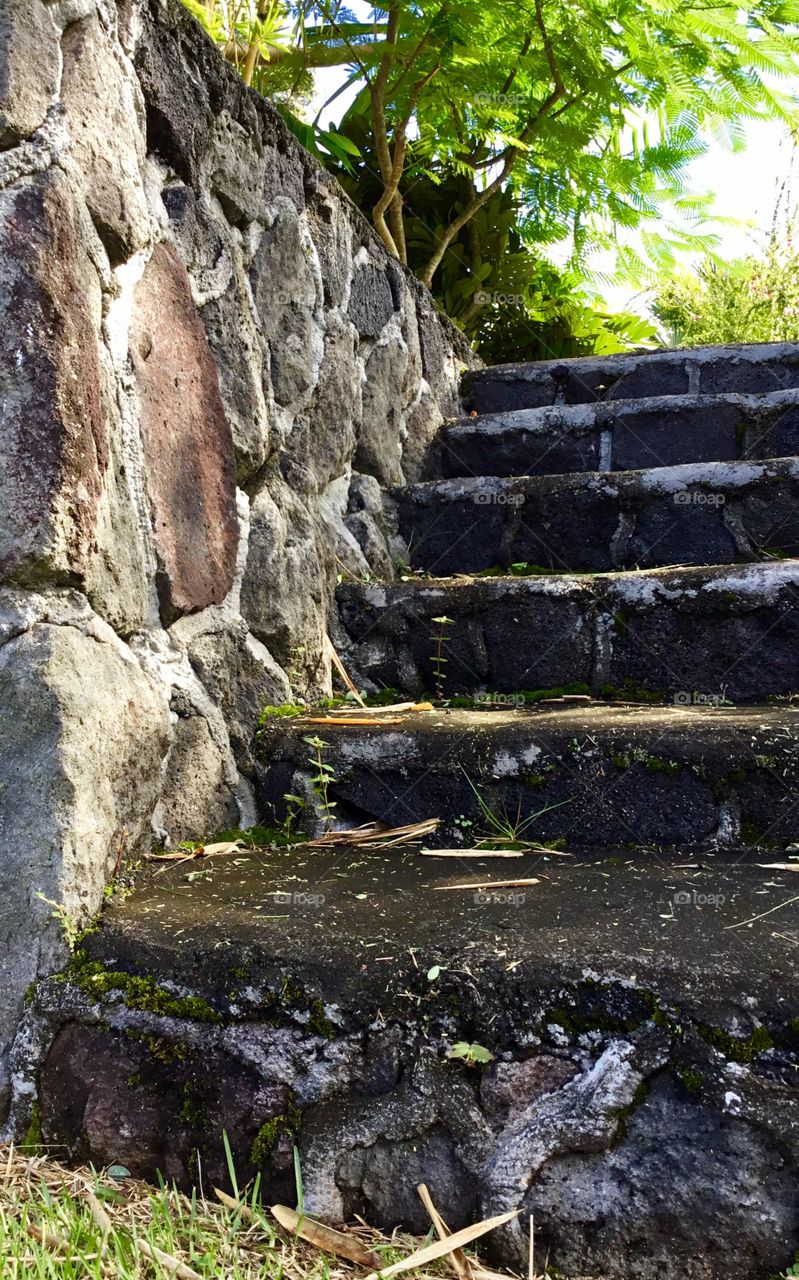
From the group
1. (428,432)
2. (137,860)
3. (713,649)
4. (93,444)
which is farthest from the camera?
(428,432)

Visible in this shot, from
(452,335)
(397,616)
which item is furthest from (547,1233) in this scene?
(452,335)

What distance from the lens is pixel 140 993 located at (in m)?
1.15

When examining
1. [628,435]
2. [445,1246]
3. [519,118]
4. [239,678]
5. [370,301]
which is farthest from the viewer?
[519,118]

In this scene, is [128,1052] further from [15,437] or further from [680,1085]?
[15,437]

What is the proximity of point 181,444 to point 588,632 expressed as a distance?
899mm

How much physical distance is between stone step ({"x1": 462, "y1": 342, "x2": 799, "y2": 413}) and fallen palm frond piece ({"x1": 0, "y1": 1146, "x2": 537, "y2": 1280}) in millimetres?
2688

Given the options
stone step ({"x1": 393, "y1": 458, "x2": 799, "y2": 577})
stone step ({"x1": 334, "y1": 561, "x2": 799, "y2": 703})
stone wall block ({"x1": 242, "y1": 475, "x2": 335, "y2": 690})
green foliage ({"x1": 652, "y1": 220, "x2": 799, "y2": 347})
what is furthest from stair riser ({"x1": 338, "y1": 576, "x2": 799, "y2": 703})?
green foliage ({"x1": 652, "y1": 220, "x2": 799, "y2": 347})

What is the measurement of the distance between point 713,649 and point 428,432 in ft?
4.53

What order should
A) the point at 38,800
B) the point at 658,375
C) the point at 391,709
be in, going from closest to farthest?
the point at 38,800, the point at 391,709, the point at 658,375

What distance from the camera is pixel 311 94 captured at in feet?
14.6

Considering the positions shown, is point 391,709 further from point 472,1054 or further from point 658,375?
point 658,375

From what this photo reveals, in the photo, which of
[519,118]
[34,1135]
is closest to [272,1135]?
[34,1135]

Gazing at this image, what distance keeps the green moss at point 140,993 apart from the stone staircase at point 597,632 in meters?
0.57

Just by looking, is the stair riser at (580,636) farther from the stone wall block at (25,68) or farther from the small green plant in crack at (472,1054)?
the stone wall block at (25,68)
